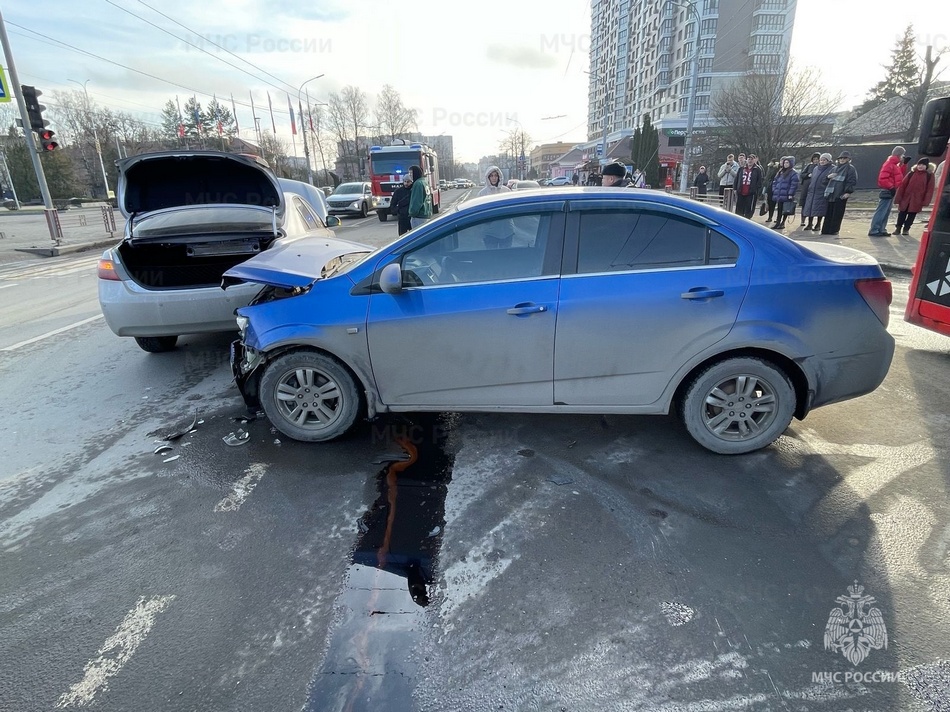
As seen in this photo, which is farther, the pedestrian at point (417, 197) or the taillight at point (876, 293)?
the pedestrian at point (417, 197)

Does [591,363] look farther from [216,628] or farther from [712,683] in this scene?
[216,628]

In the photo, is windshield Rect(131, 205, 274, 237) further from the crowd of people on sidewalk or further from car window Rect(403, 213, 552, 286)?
the crowd of people on sidewalk

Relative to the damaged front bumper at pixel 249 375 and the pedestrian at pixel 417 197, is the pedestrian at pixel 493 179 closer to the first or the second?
the pedestrian at pixel 417 197

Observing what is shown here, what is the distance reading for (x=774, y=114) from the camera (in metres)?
26.4

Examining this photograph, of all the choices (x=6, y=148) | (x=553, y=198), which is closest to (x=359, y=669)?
(x=553, y=198)

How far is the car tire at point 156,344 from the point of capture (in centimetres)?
611

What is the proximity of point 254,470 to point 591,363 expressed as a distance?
7.83 feet

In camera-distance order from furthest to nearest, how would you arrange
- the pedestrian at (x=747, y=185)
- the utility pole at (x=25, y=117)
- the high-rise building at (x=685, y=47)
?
the high-rise building at (x=685, y=47)
the utility pole at (x=25, y=117)
the pedestrian at (x=747, y=185)

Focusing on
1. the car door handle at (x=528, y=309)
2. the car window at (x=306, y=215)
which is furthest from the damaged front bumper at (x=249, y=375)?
the car window at (x=306, y=215)

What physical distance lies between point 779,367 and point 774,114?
2886 centimetres

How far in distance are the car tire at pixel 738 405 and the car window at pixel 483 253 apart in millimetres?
1400

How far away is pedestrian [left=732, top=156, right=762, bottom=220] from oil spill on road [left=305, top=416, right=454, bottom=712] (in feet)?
47.1

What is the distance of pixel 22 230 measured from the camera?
953 inches

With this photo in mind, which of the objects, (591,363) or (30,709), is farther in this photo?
(591,363)
